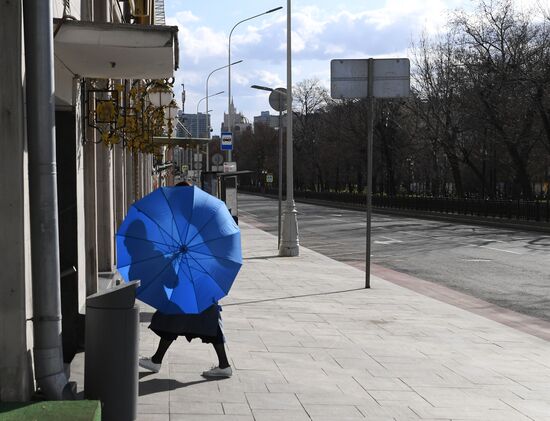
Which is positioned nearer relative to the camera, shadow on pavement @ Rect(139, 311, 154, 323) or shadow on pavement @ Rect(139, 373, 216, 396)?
shadow on pavement @ Rect(139, 373, 216, 396)

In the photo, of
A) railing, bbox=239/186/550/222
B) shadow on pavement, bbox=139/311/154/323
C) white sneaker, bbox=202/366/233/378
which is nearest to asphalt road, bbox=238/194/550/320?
shadow on pavement, bbox=139/311/154/323

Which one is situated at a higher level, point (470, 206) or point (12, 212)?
point (12, 212)

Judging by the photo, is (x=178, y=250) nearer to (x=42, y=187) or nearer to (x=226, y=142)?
(x=42, y=187)

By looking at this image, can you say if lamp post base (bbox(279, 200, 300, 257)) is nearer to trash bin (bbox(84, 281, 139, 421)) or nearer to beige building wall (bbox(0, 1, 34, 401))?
trash bin (bbox(84, 281, 139, 421))

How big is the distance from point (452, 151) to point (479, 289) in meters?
41.4

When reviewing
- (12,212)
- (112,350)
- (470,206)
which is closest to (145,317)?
(112,350)

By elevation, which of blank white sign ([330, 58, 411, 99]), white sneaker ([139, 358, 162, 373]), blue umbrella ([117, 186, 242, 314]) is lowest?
white sneaker ([139, 358, 162, 373])

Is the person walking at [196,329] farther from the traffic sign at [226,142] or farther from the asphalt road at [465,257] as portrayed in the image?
the traffic sign at [226,142]

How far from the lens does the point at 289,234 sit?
67.4ft

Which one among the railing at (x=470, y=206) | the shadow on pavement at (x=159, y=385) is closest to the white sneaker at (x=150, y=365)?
the shadow on pavement at (x=159, y=385)

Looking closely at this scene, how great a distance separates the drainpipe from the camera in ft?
17.3

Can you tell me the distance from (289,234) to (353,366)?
1288 cm

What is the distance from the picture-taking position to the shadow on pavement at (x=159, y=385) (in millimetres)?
6527

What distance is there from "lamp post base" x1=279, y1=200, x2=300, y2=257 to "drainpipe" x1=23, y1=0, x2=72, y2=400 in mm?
15115
